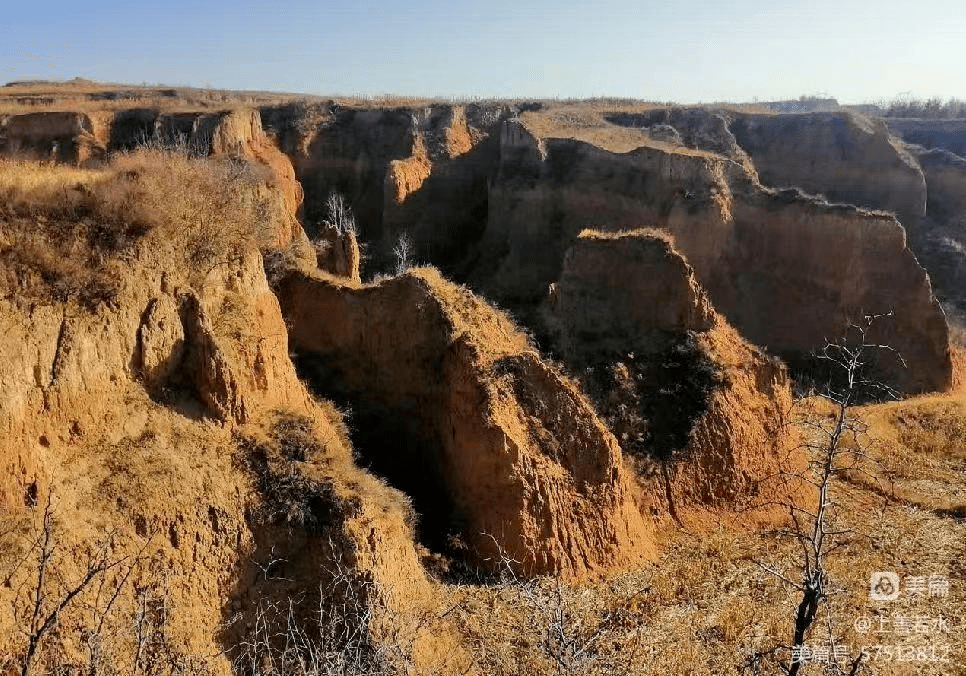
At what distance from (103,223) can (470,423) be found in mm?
6845

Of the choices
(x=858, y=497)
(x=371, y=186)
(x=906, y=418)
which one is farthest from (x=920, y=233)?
(x=371, y=186)

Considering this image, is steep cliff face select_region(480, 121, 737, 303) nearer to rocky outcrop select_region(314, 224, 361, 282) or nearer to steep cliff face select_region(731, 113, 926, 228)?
rocky outcrop select_region(314, 224, 361, 282)

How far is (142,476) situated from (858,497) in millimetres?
15406

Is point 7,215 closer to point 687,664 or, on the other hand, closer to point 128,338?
point 128,338

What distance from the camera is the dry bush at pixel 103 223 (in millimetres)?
10406

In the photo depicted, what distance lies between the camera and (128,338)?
10867 millimetres

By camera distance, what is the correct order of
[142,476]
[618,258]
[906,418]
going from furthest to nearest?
[906,418], [618,258], [142,476]

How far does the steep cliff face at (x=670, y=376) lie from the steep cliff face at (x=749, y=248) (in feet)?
25.0

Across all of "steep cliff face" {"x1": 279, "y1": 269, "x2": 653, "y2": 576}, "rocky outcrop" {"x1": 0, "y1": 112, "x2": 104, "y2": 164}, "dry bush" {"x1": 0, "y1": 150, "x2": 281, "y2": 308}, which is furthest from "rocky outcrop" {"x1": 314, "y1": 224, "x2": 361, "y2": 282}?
"rocky outcrop" {"x1": 0, "y1": 112, "x2": 104, "y2": 164}

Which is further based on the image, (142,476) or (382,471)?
(382,471)

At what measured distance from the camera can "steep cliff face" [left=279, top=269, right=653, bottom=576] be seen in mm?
13180

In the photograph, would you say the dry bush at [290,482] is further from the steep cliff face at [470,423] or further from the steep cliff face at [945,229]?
the steep cliff face at [945,229]

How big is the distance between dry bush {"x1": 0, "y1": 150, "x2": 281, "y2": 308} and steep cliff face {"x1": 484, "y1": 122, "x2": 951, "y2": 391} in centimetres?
1417

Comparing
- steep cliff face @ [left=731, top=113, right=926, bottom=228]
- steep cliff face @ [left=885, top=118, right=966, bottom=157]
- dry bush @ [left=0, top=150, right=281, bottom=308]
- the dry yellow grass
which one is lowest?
the dry yellow grass
